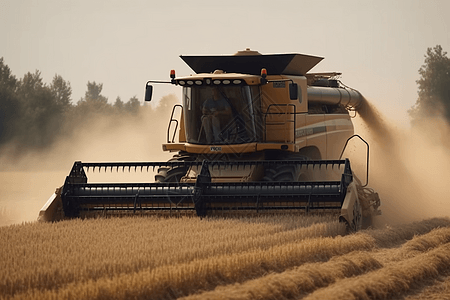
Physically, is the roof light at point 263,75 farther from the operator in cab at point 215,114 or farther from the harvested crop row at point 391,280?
the harvested crop row at point 391,280

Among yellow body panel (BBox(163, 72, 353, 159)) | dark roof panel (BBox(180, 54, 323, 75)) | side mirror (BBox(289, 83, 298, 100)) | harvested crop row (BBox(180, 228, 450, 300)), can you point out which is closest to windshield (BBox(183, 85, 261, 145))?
yellow body panel (BBox(163, 72, 353, 159))

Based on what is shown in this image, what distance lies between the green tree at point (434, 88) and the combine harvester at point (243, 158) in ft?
111

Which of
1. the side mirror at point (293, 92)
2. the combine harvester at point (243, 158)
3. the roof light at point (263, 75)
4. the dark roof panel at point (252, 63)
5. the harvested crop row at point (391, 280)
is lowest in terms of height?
the harvested crop row at point (391, 280)

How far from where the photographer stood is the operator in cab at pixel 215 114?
38.5 feet

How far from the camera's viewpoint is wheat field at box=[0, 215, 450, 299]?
6.33m

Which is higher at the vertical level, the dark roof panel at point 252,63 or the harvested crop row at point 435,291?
the dark roof panel at point 252,63

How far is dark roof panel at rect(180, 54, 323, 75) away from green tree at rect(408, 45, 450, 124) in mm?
34403

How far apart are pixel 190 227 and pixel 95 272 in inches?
111

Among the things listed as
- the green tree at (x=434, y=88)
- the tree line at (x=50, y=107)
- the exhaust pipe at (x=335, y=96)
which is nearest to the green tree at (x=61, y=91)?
the tree line at (x=50, y=107)

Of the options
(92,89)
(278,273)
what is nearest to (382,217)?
(278,273)

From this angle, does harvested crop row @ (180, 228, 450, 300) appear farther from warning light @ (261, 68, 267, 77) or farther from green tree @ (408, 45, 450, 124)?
green tree @ (408, 45, 450, 124)

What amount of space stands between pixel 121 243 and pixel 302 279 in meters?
2.13

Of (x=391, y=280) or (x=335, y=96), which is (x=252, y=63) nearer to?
(x=335, y=96)

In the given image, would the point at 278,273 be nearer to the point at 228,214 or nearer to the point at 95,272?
the point at 95,272
